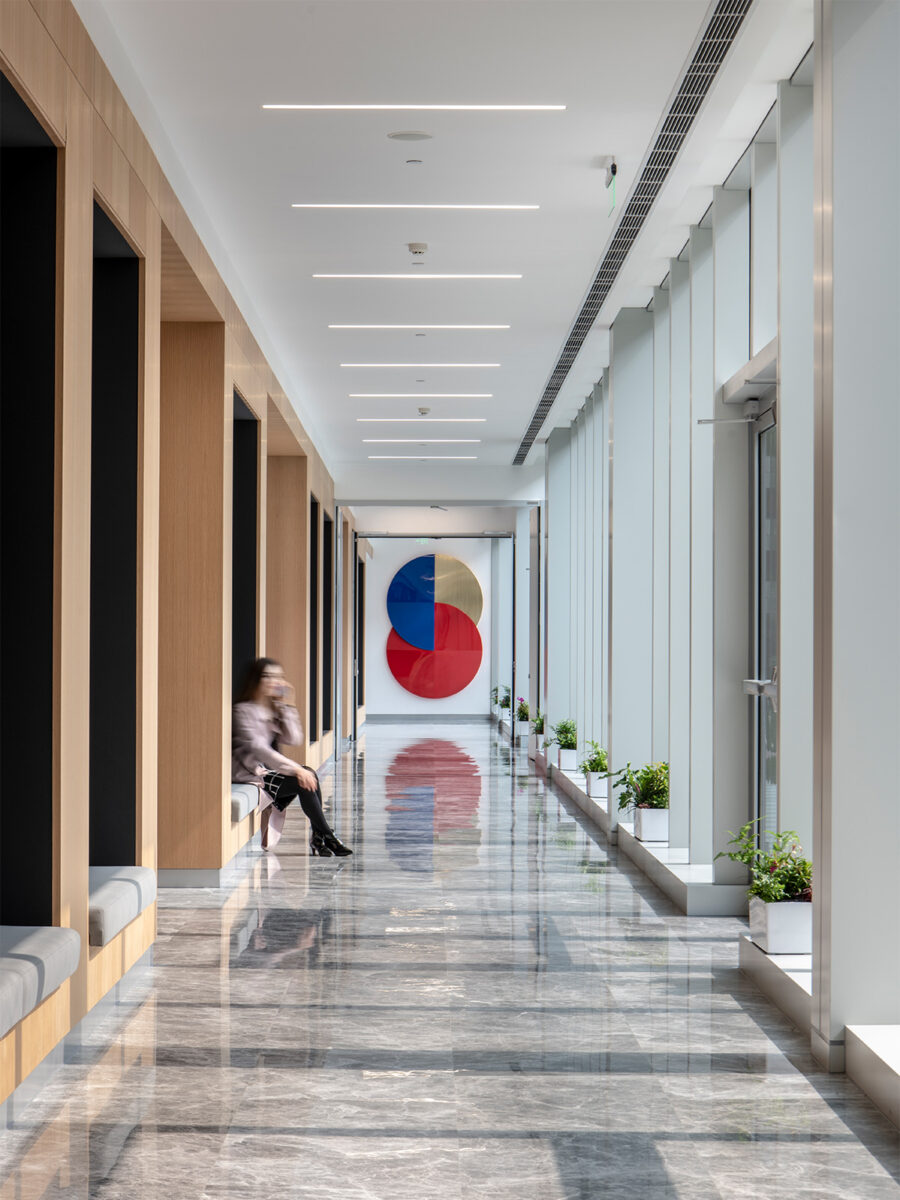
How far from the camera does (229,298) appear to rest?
26.0 ft

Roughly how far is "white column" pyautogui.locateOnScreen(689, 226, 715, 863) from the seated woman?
2.68 metres

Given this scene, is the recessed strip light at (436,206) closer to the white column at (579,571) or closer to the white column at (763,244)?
the white column at (763,244)

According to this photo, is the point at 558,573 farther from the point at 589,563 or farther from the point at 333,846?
the point at 333,846

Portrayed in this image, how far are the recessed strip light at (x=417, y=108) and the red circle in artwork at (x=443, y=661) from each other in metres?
22.5

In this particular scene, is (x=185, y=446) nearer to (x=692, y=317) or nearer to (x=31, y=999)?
(x=692, y=317)

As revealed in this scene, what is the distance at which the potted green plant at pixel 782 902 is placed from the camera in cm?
538

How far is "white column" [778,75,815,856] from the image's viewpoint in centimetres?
563

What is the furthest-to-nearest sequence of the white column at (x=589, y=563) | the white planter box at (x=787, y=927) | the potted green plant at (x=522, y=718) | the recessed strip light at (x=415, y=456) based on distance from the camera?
the potted green plant at (x=522, y=718) → the recessed strip light at (x=415, y=456) → the white column at (x=589, y=563) → the white planter box at (x=787, y=927)

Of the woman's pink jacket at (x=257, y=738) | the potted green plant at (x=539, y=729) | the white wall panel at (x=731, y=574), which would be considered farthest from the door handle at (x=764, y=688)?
the potted green plant at (x=539, y=729)

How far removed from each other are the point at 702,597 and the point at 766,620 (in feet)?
1.75

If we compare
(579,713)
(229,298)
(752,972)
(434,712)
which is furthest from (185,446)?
(434,712)

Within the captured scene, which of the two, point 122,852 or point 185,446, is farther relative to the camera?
point 185,446

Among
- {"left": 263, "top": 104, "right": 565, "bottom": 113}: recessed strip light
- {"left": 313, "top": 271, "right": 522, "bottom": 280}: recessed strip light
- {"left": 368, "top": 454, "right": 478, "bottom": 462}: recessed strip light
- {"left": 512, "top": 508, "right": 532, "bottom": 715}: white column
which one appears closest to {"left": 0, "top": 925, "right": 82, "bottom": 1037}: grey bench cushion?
{"left": 263, "top": 104, "right": 565, "bottom": 113}: recessed strip light

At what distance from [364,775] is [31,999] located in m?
11.2
